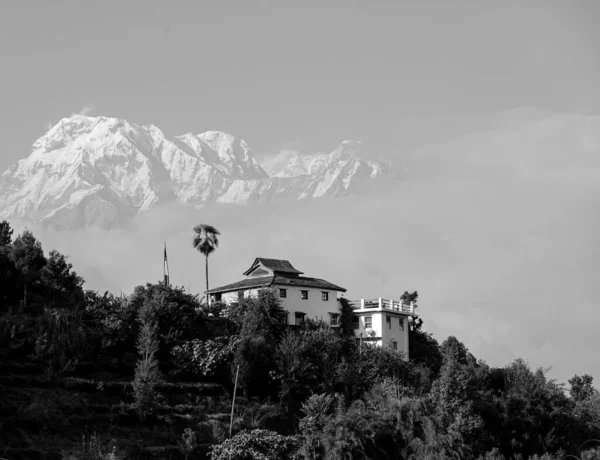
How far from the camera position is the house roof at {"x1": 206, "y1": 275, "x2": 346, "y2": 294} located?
93.9 meters

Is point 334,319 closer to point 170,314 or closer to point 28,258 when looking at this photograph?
point 170,314

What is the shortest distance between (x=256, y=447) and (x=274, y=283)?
30886mm

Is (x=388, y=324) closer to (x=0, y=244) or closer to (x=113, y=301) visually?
(x=113, y=301)

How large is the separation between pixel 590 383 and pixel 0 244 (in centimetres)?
7417

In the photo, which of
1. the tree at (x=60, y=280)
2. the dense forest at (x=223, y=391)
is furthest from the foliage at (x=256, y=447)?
the tree at (x=60, y=280)

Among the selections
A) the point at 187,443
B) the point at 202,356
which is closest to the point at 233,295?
the point at 202,356

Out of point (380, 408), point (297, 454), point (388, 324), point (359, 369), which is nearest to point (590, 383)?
point (388, 324)

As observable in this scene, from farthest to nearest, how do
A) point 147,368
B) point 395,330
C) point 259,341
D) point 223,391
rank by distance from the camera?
1. point 395,330
2. point 259,341
3. point 223,391
4. point 147,368

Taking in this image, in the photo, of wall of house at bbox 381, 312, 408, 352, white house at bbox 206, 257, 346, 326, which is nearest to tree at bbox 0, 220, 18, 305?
white house at bbox 206, 257, 346, 326

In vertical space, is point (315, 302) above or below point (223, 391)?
above

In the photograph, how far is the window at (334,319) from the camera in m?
96.2

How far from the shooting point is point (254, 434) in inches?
2544

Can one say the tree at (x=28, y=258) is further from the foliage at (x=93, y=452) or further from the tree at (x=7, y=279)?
the foliage at (x=93, y=452)

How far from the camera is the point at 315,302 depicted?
313 feet
